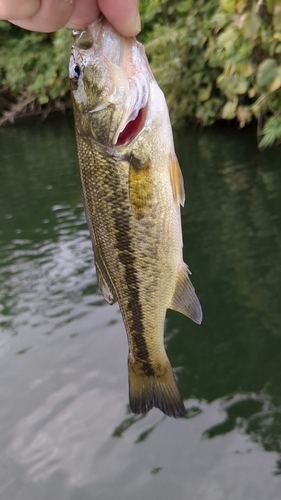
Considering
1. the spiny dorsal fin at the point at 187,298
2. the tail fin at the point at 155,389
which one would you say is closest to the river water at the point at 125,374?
the tail fin at the point at 155,389

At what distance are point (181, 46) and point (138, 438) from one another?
860 centimetres

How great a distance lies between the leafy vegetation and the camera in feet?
21.0

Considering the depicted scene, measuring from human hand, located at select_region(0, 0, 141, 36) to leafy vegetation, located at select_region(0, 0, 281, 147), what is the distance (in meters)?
3.83

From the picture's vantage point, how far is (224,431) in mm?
3705

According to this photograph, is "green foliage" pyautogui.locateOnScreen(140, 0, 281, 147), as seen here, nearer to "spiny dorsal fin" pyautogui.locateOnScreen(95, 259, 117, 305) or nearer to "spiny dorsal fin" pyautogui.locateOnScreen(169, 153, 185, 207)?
"spiny dorsal fin" pyautogui.locateOnScreen(169, 153, 185, 207)

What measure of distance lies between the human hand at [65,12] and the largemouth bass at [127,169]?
0.08 metres

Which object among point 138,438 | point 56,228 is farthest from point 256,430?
point 56,228

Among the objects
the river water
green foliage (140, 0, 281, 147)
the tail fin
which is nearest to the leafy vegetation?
green foliage (140, 0, 281, 147)

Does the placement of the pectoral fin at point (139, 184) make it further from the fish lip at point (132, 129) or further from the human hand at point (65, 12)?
the human hand at point (65, 12)

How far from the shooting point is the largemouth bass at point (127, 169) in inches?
65.3

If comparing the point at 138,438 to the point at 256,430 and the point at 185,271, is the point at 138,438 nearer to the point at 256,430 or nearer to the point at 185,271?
the point at 256,430

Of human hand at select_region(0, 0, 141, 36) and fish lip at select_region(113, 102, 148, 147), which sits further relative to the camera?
fish lip at select_region(113, 102, 148, 147)

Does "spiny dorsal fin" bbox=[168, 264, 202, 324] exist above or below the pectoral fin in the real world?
below

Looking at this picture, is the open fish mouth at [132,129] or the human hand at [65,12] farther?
the open fish mouth at [132,129]
